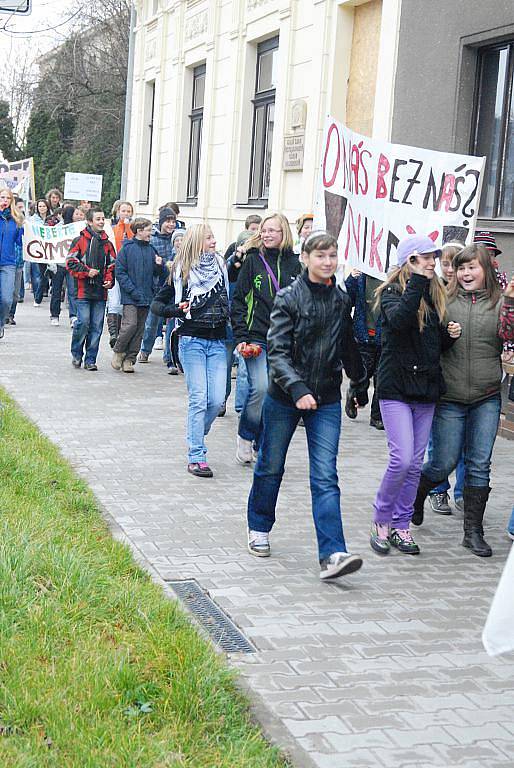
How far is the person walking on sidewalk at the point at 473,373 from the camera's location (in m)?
6.39

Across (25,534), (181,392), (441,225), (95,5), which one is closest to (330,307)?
(25,534)

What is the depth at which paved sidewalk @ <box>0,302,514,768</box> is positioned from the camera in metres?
4.03

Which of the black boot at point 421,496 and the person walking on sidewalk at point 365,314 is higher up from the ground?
the person walking on sidewalk at point 365,314

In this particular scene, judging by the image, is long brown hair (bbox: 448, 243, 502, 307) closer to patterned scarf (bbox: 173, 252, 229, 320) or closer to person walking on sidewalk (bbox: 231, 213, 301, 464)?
person walking on sidewalk (bbox: 231, 213, 301, 464)

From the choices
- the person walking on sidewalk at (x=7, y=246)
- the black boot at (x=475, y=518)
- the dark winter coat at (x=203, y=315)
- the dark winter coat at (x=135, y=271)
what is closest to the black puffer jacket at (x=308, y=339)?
the black boot at (x=475, y=518)

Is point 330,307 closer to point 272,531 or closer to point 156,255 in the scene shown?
point 272,531

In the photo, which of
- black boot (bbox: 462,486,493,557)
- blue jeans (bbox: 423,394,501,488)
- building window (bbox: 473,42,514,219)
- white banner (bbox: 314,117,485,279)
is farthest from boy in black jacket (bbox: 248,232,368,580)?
building window (bbox: 473,42,514,219)

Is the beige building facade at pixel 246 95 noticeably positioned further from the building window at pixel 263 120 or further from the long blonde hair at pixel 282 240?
the long blonde hair at pixel 282 240

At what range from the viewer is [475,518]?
261 inches

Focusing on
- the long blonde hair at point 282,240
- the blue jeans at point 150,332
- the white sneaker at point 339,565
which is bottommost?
the white sneaker at point 339,565

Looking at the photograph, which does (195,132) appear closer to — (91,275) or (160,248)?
(160,248)

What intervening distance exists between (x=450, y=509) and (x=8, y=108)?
196 feet

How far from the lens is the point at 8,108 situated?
63.1m

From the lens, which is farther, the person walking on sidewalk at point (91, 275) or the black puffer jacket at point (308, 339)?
the person walking on sidewalk at point (91, 275)
